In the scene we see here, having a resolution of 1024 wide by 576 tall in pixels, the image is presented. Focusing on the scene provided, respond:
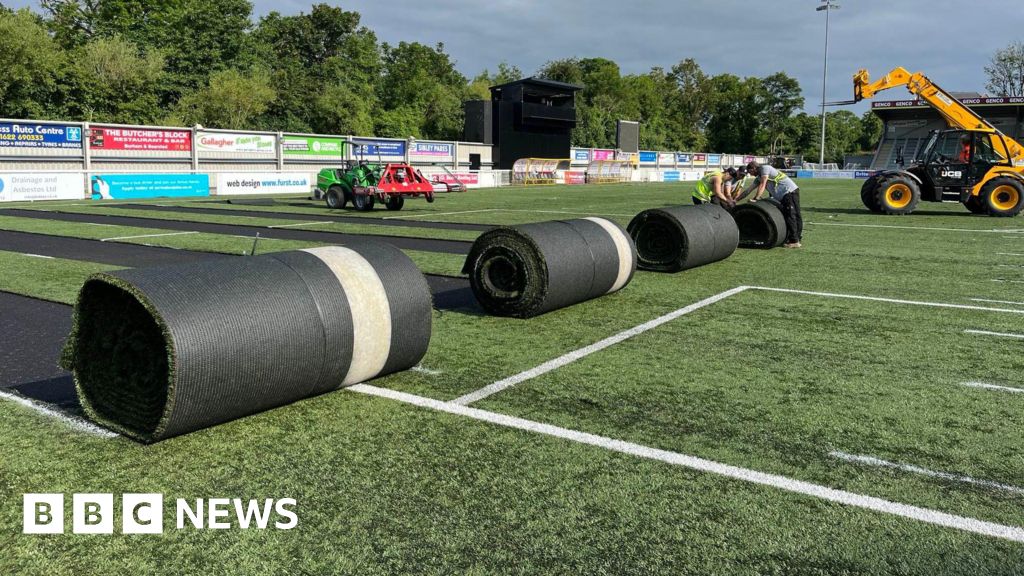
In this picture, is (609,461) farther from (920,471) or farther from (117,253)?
(117,253)

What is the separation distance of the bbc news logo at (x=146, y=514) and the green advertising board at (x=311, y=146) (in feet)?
109

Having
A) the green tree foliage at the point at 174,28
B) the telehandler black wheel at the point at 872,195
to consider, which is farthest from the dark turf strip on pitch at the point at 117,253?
the green tree foliage at the point at 174,28

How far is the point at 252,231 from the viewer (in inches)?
611

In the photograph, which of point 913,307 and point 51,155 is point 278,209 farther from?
point 913,307

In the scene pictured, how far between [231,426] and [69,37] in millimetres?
64300

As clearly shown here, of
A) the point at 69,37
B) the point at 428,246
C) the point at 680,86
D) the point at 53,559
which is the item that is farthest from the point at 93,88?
the point at 680,86

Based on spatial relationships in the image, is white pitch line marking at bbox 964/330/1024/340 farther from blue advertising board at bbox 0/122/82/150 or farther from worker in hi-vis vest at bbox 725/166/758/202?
blue advertising board at bbox 0/122/82/150

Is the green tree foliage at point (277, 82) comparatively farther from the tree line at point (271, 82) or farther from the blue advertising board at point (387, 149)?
the blue advertising board at point (387, 149)

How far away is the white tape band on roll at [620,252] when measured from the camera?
8.07 m

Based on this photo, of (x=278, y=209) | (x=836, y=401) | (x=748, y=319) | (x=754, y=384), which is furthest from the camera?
(x=278, y=209)

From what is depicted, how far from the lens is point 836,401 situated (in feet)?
16.1

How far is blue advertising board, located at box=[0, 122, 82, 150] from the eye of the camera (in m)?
26.3

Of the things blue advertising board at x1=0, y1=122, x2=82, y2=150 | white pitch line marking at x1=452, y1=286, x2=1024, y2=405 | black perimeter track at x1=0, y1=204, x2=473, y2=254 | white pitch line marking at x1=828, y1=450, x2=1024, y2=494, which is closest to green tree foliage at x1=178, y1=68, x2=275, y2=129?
blue advertising board at x1=0, y1=122, x2=82, y2=150

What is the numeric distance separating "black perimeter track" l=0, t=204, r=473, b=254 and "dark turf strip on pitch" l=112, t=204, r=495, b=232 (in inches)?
74.9
